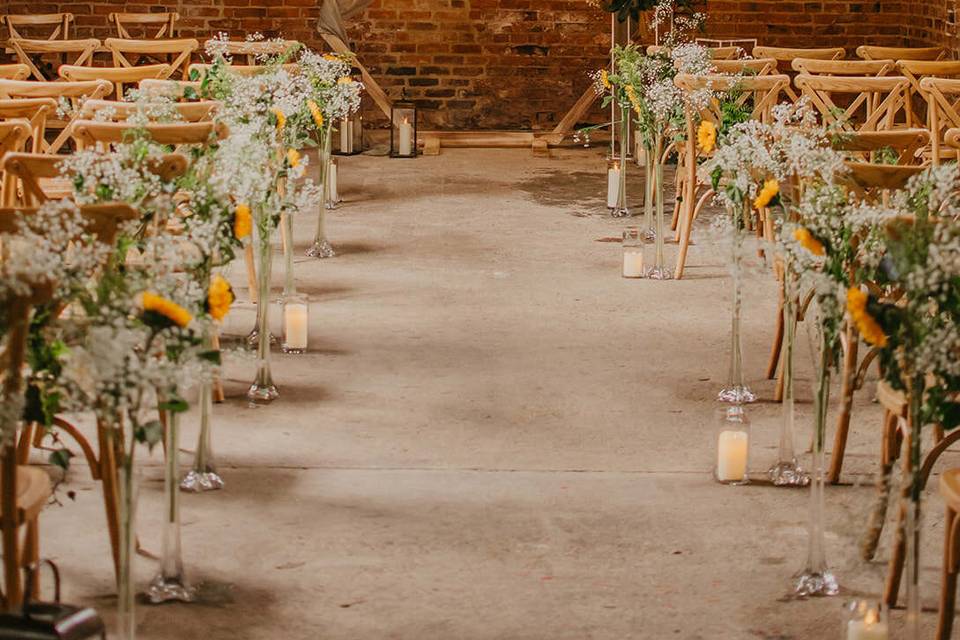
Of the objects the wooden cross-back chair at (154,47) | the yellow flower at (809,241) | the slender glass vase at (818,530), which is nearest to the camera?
the yellow flower at (809,241)

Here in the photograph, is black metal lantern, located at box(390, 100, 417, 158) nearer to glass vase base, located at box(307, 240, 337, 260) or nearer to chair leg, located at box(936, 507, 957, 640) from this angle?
glass vase base, located at box(307, 240, 337, 260)

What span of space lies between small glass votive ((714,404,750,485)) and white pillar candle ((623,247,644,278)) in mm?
3010

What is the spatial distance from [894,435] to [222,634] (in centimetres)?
173

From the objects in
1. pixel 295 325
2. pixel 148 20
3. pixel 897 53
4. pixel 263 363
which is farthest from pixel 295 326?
pixel 148 20

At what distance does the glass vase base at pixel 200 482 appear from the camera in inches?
179

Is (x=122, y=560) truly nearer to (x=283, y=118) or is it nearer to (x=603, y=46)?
(x=283, y=118)

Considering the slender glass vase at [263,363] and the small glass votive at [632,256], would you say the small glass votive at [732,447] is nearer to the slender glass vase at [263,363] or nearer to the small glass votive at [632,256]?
the slender glass vase at [263,363]

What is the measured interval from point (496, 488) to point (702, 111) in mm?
3174

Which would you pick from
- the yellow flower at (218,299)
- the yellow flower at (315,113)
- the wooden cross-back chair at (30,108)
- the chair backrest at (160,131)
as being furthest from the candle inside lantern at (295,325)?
the yellow flower at (218,299)

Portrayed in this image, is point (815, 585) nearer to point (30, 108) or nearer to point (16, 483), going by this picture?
point (16, 483)

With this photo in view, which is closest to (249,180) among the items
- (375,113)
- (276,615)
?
(276,615)

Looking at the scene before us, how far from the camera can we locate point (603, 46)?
1411 cm

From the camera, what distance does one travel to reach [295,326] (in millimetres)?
6109

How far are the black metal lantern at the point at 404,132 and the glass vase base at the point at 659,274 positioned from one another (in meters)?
4.56
